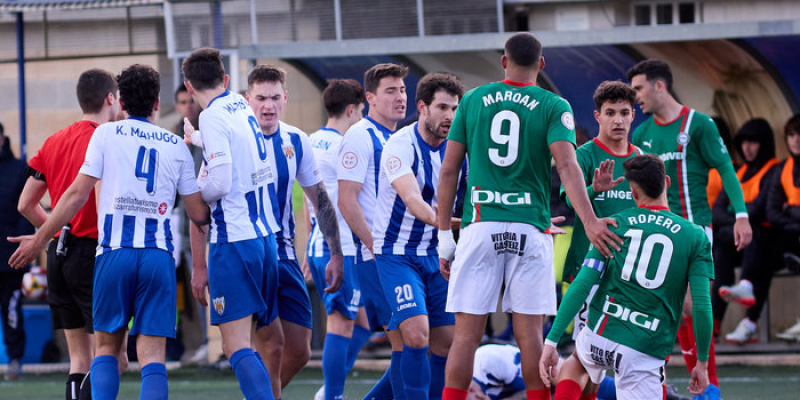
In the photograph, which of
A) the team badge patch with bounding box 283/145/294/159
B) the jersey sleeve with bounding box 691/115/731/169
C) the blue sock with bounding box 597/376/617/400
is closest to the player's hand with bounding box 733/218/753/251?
the jersey sleeve with bounding box 691/115/731/169

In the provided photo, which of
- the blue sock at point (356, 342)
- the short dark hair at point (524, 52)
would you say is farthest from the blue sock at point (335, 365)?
the short dark hair at point (524, 52)

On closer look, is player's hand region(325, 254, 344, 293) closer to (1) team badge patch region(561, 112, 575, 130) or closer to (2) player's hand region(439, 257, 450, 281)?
(2) player's hand region(439, 257, 450, 281)

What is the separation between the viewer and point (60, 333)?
11430 mm

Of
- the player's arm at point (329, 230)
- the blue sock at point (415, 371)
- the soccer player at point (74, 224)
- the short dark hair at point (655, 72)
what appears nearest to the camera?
the blue sock at point (415, 371)

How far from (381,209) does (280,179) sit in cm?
60

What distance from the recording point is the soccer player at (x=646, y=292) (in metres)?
4.98

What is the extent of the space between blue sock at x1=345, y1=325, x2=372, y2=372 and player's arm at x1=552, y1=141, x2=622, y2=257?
8.81 ft

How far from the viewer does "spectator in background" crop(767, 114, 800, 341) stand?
979cm

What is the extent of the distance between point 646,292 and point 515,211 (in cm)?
71

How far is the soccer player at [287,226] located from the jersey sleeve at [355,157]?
163 millimetres

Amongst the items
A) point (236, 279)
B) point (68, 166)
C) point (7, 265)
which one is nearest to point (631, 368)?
point (236, 279)

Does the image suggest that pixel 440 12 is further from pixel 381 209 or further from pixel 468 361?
pixel 468 361

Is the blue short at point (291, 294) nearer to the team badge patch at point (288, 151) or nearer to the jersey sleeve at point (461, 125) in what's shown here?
the team badge patch at point (288, 151)

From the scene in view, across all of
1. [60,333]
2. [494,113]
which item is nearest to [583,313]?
[494,113]
